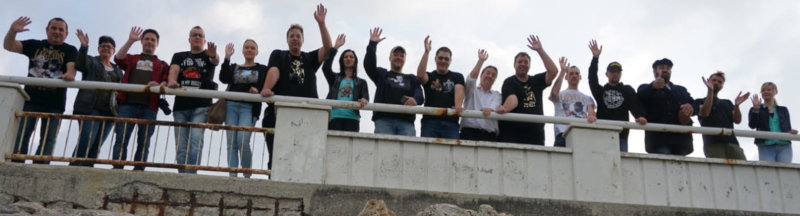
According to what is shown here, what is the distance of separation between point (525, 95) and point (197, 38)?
11.3 ft

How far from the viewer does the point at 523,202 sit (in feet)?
22.4

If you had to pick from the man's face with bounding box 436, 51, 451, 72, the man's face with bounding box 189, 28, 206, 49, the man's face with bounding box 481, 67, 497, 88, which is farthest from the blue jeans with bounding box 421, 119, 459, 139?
the man's face with bounding box 189, 28, 206, 49

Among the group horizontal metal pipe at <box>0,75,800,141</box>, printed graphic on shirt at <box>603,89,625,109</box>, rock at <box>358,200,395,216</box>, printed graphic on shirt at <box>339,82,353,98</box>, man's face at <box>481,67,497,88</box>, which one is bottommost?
rock at <box>358,200,395,216</box>

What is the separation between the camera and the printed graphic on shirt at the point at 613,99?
8.77 meters

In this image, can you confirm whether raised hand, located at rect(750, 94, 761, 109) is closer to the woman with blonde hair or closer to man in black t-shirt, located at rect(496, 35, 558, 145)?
the woman with blonde hair

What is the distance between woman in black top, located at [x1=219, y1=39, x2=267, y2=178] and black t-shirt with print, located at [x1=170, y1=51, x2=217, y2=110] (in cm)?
15

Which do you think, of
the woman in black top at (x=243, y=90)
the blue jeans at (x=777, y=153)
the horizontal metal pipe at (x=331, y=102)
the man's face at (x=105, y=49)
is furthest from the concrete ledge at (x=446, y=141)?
the man's face at (x=105, y=49)

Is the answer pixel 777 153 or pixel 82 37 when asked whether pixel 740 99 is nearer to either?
pixel 777 153

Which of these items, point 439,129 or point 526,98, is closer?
point 439,129

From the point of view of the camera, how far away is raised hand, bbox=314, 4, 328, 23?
863 centimetres

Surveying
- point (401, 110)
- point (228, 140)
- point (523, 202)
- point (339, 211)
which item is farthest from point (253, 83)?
point (523, 202)

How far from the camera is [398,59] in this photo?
8.74 meters

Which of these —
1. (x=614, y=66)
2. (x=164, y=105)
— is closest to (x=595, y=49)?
(x=614, y=66)

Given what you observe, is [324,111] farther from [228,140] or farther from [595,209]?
[595,209]
